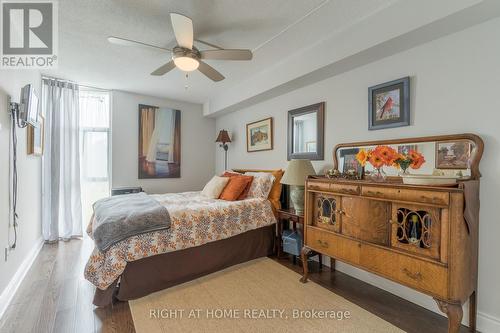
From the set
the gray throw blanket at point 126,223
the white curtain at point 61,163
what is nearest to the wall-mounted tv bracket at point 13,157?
the gray throw blanket at point 126,223

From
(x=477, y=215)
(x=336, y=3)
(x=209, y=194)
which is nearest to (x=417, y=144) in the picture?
(x=477, y=215)

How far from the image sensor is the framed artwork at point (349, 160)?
2.44 metres

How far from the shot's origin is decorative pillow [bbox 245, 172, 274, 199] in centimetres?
315

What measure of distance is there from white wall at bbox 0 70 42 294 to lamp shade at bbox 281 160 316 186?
104 inches

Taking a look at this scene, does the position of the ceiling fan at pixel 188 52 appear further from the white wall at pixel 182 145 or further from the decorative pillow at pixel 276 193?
the white wall at pixel 182 145

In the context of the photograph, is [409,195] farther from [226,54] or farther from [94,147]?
[94,147]

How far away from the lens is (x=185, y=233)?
236 centimetres

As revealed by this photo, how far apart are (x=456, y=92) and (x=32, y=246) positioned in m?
4.85

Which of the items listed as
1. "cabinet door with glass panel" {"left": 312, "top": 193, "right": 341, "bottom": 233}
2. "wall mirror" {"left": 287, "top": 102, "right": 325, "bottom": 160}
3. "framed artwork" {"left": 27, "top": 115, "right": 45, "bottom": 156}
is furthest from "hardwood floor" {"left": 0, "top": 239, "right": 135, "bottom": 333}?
"wall mirror" {"left": 287, "top": 102, "right": 325, "bottom": 160}

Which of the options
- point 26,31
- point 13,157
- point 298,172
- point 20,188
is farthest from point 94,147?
point 298,172

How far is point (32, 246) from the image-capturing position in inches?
118

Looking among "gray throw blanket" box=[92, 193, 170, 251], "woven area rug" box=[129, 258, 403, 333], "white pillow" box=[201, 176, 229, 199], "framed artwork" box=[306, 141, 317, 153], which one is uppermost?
"framed artwork" box=[306, 141, 317, 153]

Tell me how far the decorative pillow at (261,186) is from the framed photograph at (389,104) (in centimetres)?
140

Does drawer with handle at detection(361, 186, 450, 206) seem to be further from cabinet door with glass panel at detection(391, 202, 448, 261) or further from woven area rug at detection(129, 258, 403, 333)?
woven area rug at detection(129, 258, 403, 333)
